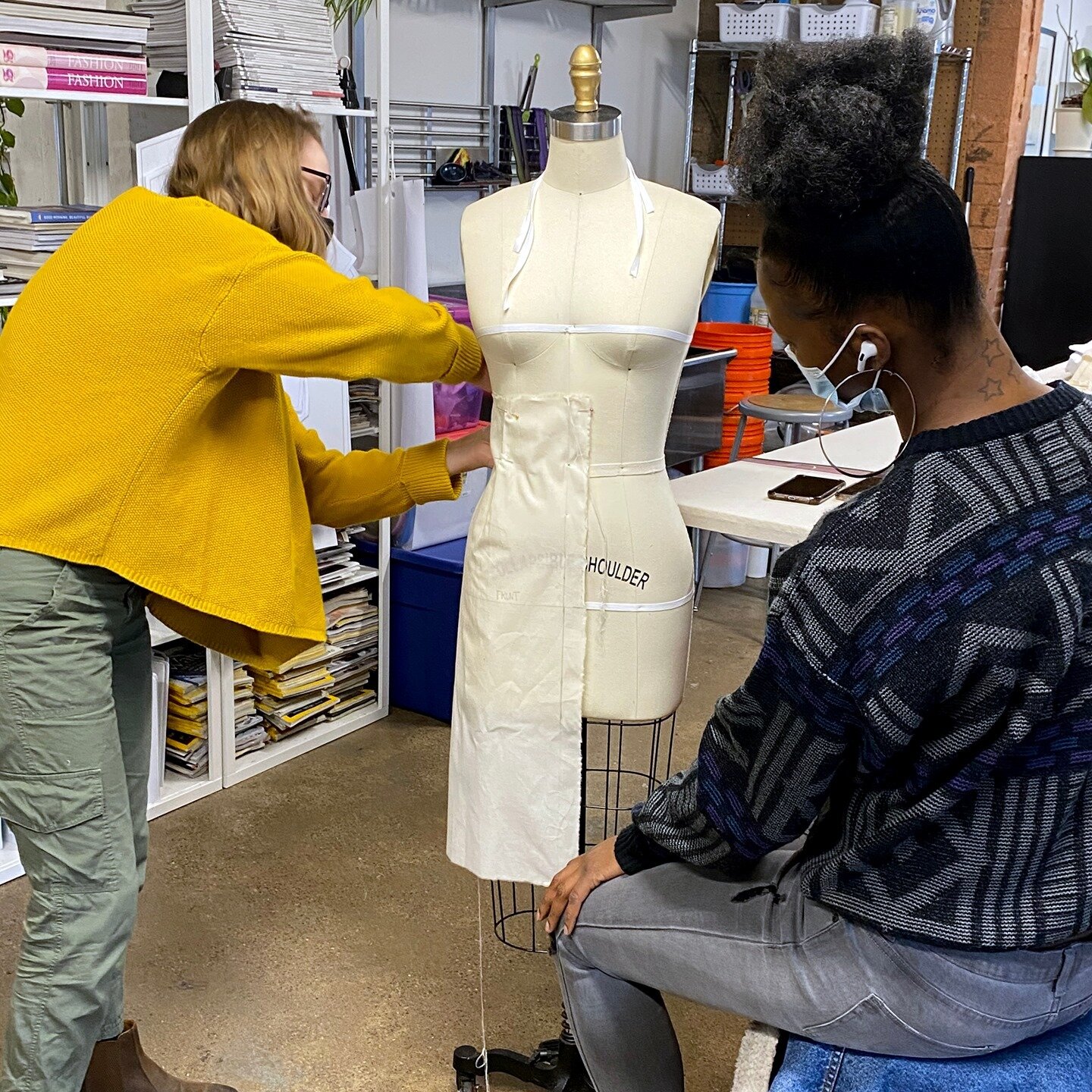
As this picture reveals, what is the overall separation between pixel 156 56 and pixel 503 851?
1.87m

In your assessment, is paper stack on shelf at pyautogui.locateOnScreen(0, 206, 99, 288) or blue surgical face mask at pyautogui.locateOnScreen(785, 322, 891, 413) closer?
blue surgical face mask at pyautogui.locateOnScreen(785, 322, 891, 413)

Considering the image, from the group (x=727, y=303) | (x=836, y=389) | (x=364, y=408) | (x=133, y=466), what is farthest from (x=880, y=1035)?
(x=727, y=303)

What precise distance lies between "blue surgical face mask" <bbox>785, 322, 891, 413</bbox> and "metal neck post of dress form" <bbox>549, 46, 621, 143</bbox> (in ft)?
1.87

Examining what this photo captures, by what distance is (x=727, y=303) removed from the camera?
16.5 ft

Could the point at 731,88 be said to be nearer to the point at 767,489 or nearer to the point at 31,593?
the point at 767,489

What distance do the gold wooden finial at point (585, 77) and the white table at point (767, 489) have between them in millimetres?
676

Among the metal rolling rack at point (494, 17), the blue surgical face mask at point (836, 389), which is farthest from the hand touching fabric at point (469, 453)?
the metal rolling rack at point (494, 17)

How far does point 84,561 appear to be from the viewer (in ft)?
5.19

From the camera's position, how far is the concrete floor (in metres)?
2.16

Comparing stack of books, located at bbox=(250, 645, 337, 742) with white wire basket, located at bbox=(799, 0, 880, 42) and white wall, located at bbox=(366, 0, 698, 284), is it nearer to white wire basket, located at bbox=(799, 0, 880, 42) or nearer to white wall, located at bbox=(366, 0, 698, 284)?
white wall, located at bbox=(366, 0, 698, 284)

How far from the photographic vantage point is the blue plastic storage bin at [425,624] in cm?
336

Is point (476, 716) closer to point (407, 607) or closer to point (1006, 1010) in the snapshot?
point (1006, 1010)

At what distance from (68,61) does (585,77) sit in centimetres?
121

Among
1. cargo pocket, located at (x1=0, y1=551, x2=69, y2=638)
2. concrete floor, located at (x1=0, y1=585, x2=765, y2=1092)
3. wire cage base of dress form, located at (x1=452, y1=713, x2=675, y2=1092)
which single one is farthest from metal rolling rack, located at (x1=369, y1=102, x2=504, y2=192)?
cargo pocket, located at (x1=0, y1=551, x2=69, y2=638)
